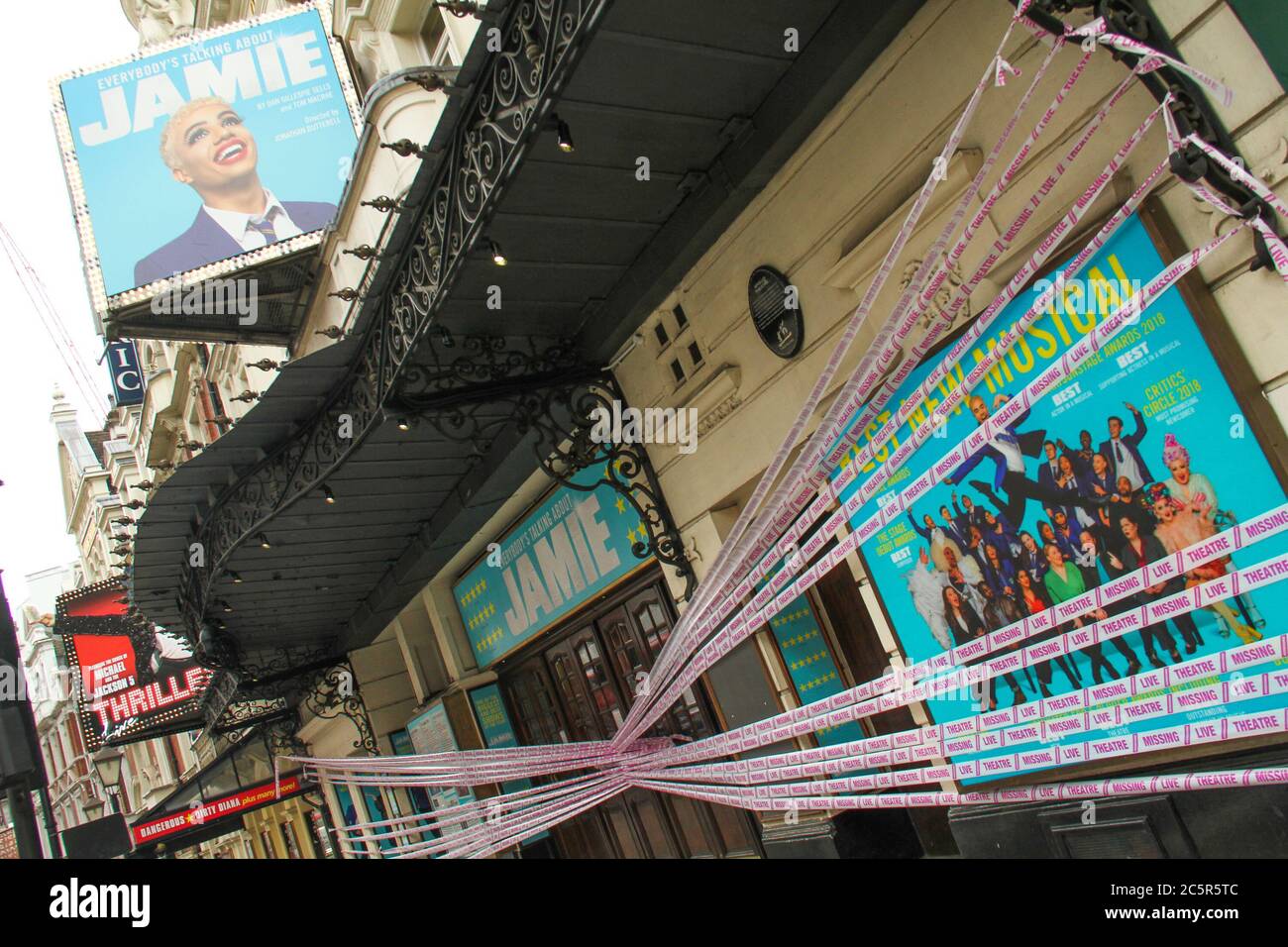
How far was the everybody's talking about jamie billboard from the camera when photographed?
38.1 feet

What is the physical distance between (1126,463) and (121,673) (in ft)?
73.8

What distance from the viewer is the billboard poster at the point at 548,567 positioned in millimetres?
9211

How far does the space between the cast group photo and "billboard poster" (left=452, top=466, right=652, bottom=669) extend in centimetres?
312

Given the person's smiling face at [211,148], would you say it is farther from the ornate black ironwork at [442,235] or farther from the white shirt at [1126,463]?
the white shirt at [1126,463]

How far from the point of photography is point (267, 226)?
11.9 meters

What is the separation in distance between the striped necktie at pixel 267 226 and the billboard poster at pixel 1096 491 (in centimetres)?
905

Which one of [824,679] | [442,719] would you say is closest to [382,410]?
[824,679]

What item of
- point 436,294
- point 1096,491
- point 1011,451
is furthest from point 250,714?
point 1096,491

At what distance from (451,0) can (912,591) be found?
4600mm
